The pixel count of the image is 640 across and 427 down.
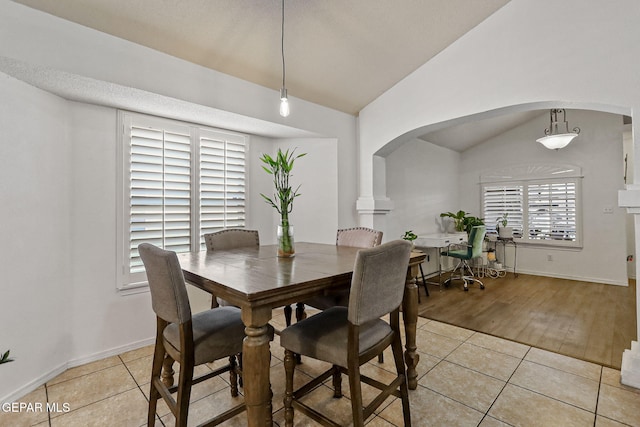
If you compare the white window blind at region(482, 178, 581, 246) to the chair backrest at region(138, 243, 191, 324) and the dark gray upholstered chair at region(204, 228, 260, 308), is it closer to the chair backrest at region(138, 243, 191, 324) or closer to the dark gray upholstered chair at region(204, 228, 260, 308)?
the dark gray upholstered chair at region(204, 228, 260, 308)

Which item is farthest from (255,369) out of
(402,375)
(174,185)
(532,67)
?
(532,67)

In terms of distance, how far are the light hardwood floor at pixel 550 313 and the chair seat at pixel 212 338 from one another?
101 inches

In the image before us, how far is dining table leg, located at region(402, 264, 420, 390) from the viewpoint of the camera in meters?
1.99

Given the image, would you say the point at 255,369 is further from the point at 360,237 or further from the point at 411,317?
the point at 360,237

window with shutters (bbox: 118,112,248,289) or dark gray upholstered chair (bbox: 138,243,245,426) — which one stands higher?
window with shutters (bbox: 118,112,248,289)

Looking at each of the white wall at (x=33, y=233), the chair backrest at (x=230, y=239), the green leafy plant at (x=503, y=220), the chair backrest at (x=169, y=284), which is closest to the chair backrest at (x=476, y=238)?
the green leafy plant at (x=503, y=220)

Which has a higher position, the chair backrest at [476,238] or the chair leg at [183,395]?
the chair backrest at [476,238]

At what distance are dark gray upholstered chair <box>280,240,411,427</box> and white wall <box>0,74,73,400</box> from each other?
6.28ft

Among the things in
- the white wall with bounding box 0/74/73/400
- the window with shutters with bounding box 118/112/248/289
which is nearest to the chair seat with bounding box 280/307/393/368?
the window with shutters with bounding box 118/112/248/289

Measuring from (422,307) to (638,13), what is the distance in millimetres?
3238

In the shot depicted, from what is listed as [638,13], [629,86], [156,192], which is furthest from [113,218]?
[638,13]

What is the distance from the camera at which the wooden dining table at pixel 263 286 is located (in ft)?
3.97

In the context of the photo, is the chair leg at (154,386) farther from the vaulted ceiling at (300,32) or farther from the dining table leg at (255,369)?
the vaulted ceiling at (300,32)

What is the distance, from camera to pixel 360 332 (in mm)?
1519
